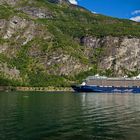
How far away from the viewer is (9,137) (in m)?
61.2

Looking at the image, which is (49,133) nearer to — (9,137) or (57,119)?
(9,137)

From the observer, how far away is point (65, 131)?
68188 mm

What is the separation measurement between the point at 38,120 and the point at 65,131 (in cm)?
1501

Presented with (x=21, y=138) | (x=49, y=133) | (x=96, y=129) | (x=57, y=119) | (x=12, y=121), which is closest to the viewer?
(x=21, y=138)

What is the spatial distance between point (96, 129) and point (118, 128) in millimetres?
4372

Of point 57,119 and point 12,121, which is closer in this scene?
point 12,121

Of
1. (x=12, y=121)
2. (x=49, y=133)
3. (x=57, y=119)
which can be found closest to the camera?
(x=49, y=133)

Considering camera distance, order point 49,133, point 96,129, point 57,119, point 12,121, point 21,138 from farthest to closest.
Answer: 1. point 57,119
2. point 12,121
3. point 96,129
4. point 49,133
5. point 21,138

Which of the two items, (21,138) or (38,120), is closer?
(21,138)

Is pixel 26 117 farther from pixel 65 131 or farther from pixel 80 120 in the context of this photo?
pixel 65 131

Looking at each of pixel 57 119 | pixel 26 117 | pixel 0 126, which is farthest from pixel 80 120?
pixel 0 126

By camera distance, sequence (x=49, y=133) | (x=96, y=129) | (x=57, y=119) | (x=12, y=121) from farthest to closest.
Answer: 1. (x=57, y=119)
2. (x=12, y=121)
3. (x=96, y=129)
4. (x=49, y=133)

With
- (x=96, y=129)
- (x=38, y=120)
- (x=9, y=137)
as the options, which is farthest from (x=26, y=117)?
(x=9, y=137)

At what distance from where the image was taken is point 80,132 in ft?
223
